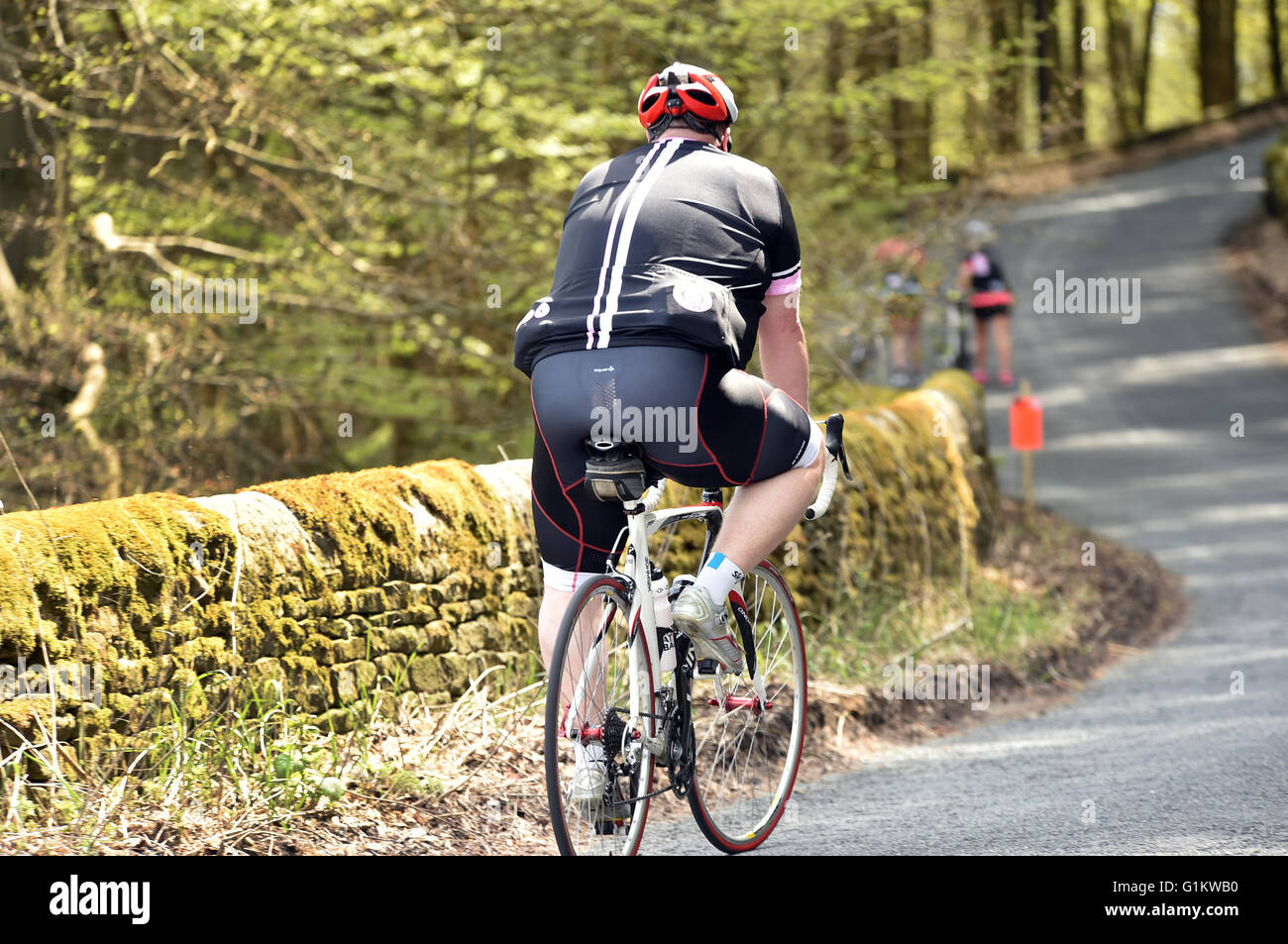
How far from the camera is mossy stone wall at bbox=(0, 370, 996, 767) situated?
3.77 metres

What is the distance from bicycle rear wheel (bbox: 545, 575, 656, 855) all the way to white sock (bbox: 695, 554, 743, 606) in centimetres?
23

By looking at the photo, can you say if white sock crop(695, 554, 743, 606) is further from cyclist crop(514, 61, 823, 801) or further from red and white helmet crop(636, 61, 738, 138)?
red and white helmet crop(636, 61, 738, 138)

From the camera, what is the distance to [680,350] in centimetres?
344

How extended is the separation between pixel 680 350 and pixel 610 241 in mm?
362

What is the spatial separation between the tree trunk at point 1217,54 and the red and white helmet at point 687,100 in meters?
38.6

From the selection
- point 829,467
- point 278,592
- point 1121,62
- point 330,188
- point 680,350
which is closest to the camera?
point 680,350

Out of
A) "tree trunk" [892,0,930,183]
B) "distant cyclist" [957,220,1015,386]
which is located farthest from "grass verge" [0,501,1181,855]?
"distant cyclist" [957,220,1015,386]

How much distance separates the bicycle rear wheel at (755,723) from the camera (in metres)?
4.29

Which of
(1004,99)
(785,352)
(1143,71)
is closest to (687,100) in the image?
(785,352)

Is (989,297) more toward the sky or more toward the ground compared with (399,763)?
more toward the sky

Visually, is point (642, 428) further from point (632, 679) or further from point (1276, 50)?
point (1276, 50)

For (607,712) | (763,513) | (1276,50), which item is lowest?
(607,712)

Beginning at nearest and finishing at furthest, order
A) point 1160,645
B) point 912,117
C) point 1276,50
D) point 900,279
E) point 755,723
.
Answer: point 755,723 < point 1160,645 < point 900,279 < point 912,117 < point 1276,50
